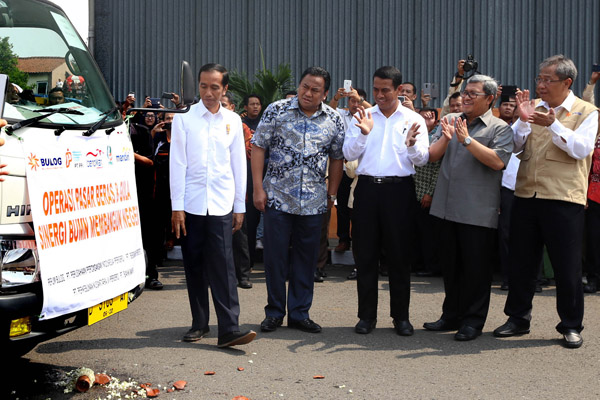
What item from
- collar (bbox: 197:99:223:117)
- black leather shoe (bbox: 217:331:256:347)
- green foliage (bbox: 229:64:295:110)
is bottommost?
black leather shoe (bbox: 217:331:256:347)

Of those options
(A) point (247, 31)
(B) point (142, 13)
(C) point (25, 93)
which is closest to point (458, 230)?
(C) point (25, 93)

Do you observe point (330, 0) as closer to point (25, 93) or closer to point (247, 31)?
point (247, 31)

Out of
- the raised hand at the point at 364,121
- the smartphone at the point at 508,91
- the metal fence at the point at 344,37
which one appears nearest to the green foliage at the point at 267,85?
the metal fence at the point at 344,37

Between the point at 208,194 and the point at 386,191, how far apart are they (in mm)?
1469

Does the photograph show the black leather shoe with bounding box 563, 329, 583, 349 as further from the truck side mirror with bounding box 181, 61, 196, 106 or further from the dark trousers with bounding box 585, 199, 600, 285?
the truck side mirror with bounding box 181, 61, 196, 106

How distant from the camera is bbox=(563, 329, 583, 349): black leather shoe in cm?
581

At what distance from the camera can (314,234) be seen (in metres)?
6.41

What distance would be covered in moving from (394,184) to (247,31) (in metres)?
9.73

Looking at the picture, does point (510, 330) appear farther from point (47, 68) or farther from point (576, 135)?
point (47, 68)

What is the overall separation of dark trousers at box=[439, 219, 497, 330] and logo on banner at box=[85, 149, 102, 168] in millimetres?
2881

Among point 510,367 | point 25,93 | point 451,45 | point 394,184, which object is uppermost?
point 451,45

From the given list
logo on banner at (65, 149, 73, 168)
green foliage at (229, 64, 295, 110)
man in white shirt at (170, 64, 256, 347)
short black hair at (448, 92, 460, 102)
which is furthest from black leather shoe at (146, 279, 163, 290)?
green foliage at (229, 64, 295, 110)

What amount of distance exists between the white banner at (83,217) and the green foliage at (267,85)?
904 cm

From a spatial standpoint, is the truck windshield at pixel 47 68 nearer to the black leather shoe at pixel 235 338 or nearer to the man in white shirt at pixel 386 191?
the black leather shoe at pixel 235 338
